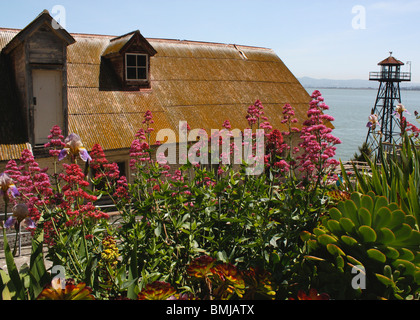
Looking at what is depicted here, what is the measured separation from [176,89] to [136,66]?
5.74ft

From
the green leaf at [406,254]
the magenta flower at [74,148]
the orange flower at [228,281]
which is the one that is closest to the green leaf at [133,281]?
the orange flower at [228,281]

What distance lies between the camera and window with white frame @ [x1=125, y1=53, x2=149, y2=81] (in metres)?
13.9

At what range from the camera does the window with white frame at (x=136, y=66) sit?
1388 centimetres

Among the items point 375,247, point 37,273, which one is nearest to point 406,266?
point 375,247

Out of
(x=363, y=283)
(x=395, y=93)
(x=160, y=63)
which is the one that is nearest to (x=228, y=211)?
(x=363, y=283)

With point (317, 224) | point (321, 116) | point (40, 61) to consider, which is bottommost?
point (317, 224)

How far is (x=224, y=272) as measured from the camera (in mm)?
1998

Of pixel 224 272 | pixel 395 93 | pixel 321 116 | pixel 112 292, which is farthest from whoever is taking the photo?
pixel 395 93

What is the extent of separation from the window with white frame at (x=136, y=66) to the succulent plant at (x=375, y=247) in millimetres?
12609

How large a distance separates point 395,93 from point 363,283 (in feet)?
118

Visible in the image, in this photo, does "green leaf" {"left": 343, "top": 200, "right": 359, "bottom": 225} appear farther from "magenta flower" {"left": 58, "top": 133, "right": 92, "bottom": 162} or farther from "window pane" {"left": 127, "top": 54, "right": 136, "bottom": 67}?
"window pane" {"left": 127, "top": 54, "right": 136, "bottom": 67}

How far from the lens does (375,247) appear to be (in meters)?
2.11
